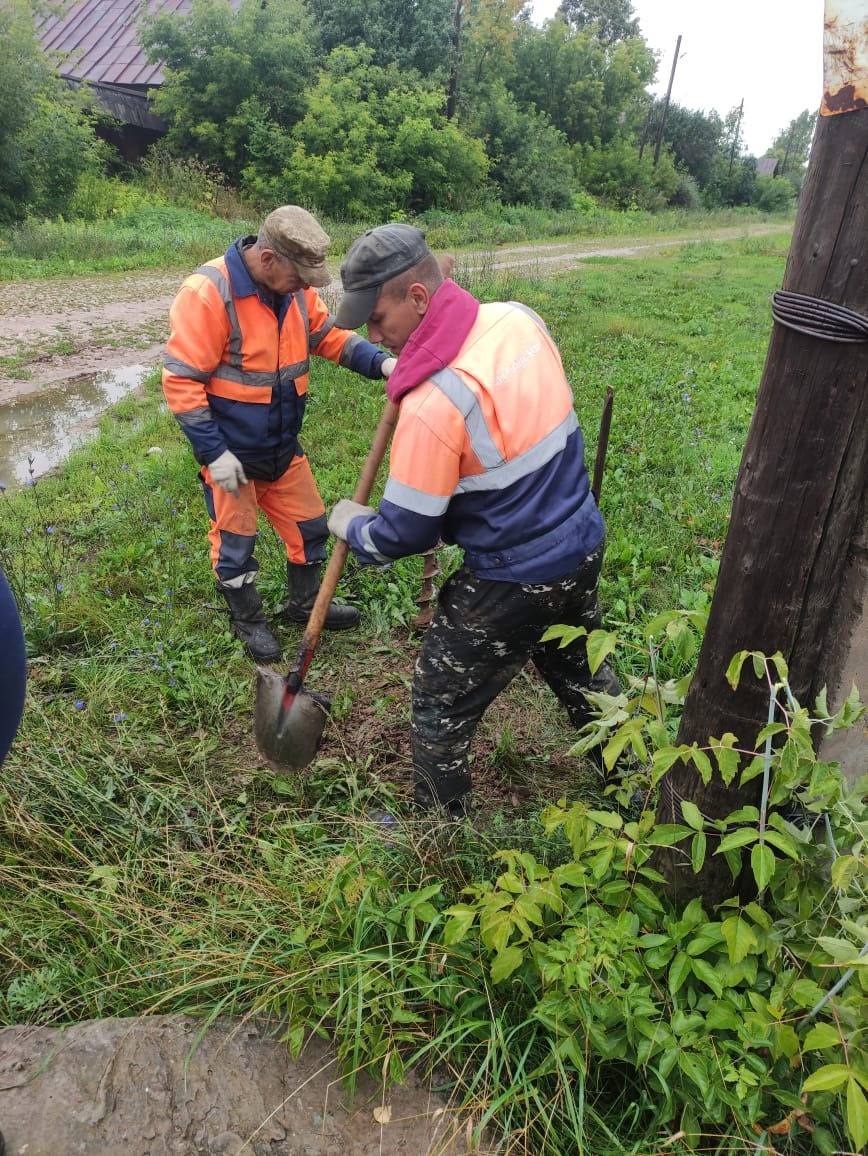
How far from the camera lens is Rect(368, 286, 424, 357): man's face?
218 centimetres

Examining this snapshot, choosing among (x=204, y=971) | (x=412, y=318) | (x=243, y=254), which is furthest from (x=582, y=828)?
(x=243, y=254)

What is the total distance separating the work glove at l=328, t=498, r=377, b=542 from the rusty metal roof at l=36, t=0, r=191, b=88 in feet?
102

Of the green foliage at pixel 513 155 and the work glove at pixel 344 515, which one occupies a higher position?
the green foliage at pixel 513 155

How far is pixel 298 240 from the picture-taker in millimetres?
3018

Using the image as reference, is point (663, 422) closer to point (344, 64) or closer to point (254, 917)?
point (254, 917)

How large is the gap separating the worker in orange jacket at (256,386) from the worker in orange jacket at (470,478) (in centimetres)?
100

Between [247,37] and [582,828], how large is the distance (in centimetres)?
3014

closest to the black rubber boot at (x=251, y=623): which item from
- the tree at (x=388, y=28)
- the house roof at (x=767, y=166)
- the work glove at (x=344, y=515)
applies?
the work glove at (x=344, y=515)

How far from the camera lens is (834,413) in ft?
4.72

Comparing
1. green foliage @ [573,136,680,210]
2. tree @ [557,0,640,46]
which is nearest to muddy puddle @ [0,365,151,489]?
green foliage @ [573,136,680,210]

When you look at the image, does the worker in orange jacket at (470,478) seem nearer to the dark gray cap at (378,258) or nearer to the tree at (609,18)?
the dark gray cap at (378,258)

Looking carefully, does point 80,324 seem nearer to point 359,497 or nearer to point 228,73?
point 359,497

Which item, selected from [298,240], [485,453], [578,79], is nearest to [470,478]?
[485,453]

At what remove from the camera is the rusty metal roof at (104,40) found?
27672 mm
